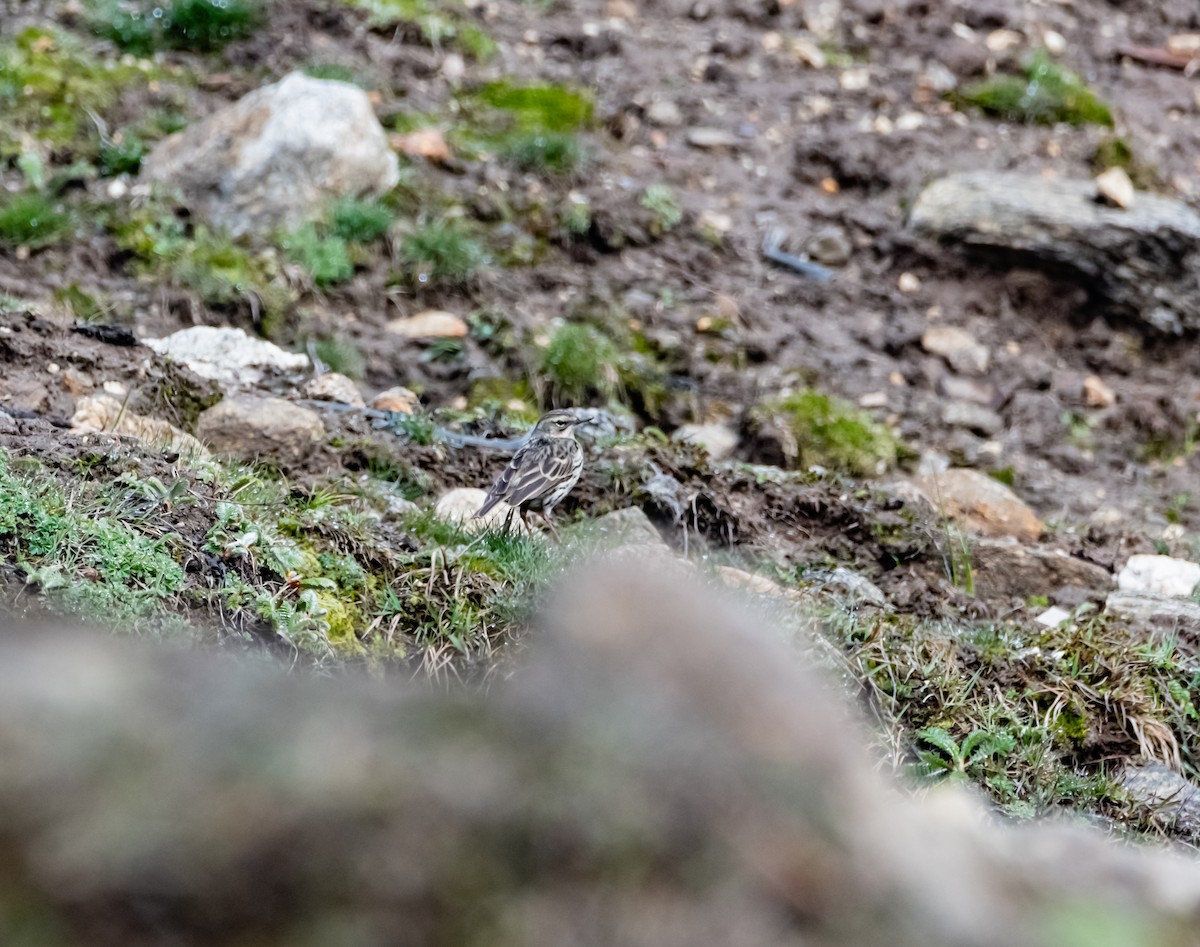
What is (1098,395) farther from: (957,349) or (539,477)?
(539,477)

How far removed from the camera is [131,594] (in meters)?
4.57

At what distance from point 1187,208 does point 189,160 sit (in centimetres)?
747

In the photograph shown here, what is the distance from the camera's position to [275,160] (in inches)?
360

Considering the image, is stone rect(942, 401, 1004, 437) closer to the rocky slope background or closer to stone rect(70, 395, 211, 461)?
the rocky slope background

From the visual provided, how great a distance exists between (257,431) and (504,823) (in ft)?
17.1

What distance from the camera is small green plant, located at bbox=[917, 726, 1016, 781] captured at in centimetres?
535

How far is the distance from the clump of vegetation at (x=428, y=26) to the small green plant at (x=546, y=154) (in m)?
1.58

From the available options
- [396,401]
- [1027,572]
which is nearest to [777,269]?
[396,401]

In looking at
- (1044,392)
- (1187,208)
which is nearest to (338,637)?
(1044,392)

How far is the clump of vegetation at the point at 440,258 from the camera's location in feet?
29.8

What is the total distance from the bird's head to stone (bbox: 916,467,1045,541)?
2099mm

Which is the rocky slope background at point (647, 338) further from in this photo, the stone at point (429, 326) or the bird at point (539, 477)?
the bird at point (539, 477)

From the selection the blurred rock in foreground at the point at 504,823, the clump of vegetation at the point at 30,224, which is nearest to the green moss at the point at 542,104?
the clump of vegetation at the point at 30,224

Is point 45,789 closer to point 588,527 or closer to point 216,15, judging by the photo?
point 588,527
